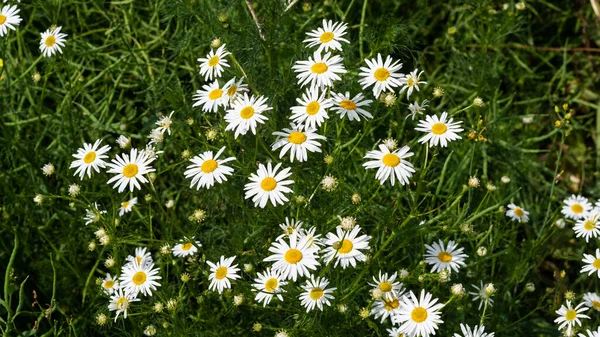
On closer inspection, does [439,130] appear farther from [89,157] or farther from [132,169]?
[89,157]

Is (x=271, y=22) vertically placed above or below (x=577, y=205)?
above

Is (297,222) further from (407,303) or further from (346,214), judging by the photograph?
(407,303)

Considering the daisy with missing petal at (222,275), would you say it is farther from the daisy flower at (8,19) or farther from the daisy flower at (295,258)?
the daisy flower at (8,19)

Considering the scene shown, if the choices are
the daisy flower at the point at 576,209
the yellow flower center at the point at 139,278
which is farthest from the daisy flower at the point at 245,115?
the daisy flower at the point at 576,209

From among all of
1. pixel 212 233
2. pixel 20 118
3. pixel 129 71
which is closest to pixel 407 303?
pixel 212 233

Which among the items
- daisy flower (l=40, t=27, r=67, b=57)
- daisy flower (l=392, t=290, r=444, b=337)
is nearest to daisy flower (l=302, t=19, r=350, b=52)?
daisy flower (l=392, t=290, r=444, b=337)

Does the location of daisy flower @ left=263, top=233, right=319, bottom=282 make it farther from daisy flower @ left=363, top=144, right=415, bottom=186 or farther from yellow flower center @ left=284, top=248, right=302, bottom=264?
daisy flower @ left=363, top=144, right=415, bottom=186

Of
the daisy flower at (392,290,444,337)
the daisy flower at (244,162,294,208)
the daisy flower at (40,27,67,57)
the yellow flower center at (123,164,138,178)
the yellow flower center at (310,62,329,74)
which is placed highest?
the daisy flower at (40,27,67,57)
